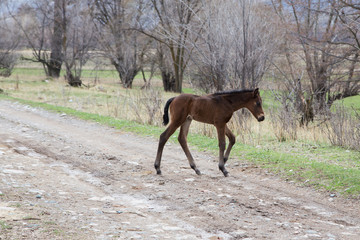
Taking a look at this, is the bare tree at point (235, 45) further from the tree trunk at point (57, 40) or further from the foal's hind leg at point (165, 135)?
the tree trunk at point (57, 40)

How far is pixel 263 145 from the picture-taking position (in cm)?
1135

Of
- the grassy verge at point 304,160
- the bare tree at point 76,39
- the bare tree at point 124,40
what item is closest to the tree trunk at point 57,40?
the bare tree at point 76,39

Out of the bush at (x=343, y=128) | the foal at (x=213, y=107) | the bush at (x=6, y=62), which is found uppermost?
the bush at (x=6, y=62)

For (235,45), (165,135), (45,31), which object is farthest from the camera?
(45,31)

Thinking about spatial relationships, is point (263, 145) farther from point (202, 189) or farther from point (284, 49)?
point (284, 49)

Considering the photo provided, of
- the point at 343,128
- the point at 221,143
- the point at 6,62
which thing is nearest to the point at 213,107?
the point at 221,143

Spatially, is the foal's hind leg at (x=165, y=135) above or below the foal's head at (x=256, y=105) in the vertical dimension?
below

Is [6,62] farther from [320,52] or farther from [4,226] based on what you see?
[4,226]

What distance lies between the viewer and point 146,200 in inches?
243

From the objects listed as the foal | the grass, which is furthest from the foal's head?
the grass

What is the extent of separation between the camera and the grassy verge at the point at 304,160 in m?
7.16

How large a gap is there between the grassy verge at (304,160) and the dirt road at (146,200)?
12.5 inches

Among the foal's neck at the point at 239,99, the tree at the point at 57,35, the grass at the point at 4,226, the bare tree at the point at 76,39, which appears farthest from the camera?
the tree at the point at 57,35

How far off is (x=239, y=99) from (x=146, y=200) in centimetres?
239
